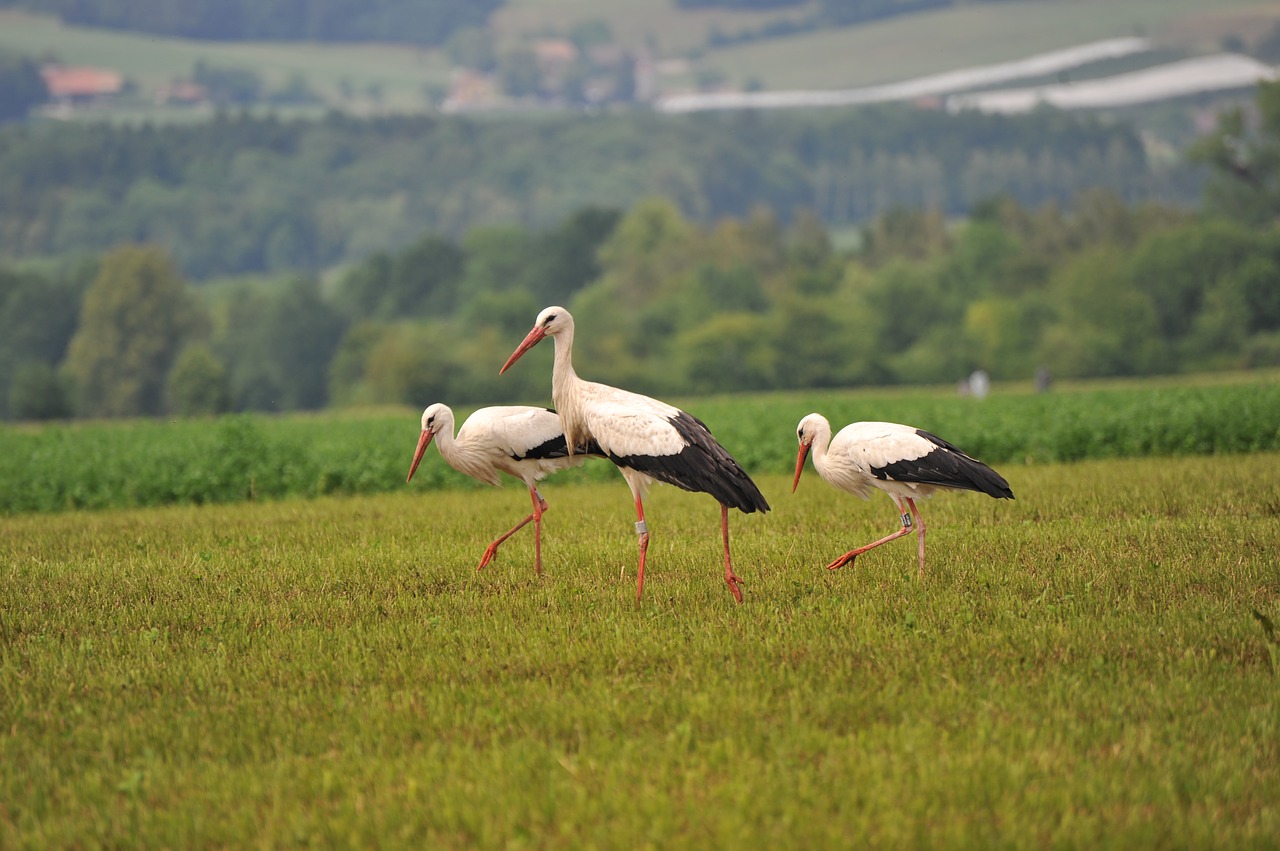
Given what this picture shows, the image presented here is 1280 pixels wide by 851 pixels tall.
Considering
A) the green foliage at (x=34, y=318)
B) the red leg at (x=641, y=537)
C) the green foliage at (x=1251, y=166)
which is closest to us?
the red leg at (x=641, y=537)

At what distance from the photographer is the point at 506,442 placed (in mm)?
12859

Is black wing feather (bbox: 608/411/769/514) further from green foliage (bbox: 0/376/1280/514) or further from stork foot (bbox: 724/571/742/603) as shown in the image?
green foliage (bbox: 0/376/1280/514)

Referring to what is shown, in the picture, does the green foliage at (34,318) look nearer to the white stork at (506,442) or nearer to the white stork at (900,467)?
the white stork at (506,442)

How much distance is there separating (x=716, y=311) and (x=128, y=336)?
166 ft

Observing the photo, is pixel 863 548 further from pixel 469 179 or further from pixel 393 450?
pixel 469 179

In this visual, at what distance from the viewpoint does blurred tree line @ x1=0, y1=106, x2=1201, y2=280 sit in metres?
173

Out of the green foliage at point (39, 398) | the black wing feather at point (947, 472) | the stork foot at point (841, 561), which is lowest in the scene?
the green foliage at point (39, 398)

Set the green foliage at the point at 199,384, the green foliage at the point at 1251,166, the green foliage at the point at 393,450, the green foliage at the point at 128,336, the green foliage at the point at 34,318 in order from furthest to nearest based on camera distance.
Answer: the green foliage at the point at 34,318 → the green foliage at the point at 128,336 → the green foliage at the point at 1251,166 → the green foliage at the point at 199,384 → the green foliage at the point at 393,450

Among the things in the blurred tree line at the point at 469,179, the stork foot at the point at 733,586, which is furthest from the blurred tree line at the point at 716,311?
the stork foot at the point at 733,586

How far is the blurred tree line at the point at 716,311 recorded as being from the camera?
312 ft

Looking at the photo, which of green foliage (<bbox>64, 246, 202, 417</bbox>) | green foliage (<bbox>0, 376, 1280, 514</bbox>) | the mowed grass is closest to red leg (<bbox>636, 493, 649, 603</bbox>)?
the mowed grass

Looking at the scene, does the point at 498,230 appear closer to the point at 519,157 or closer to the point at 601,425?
the point at 519,157

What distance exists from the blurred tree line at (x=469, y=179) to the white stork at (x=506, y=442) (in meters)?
167

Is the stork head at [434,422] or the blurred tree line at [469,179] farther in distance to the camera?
the blurred tree line at [469,179]
